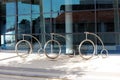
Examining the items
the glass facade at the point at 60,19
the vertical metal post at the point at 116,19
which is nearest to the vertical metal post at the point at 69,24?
the glass facade at the point at 60,19

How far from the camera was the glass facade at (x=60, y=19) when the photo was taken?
20.3 metres

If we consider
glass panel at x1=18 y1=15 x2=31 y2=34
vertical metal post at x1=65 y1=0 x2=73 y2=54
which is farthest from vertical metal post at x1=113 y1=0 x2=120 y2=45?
glass panel at x1=18 y1=15 x2=31 y2=34

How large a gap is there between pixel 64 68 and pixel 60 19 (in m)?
6.83

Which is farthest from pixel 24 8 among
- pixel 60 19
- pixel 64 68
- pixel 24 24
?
pixel 64 68

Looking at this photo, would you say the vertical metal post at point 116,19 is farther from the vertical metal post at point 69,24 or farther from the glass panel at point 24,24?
the glass panel at point 24,24

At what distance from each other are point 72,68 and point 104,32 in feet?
19.0

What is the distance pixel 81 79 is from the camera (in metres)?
12.6

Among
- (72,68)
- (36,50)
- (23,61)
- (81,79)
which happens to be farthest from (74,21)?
(81,79)

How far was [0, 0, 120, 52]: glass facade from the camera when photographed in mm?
20253

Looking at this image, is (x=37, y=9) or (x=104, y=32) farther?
(x=37, y=9)

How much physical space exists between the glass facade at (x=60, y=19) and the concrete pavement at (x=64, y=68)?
7.36 feet

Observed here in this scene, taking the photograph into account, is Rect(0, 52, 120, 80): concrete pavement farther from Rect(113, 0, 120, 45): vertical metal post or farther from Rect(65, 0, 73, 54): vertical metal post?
Rect(65, 0, 73, 54): vertical metal post

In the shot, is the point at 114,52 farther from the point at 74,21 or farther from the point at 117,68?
the point at 117,68

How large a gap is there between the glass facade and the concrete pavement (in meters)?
2.24
